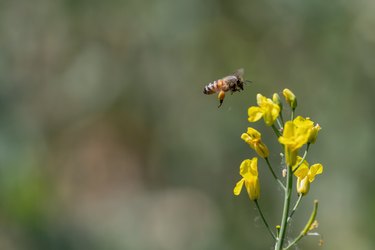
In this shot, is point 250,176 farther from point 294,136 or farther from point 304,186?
point 294,136

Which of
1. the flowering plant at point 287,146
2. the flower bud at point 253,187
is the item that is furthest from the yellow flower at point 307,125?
the flower bud at point 253,187

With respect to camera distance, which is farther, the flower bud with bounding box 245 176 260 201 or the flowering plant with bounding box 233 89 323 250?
the flower bud with bounding box 245 176 260 201

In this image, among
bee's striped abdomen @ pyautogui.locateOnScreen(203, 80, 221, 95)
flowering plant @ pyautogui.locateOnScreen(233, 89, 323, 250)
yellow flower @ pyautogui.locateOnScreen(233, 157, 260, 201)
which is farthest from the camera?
bee's striped abdomen @ pyautogui.locateOnScreen(203, 80, 221, 95)

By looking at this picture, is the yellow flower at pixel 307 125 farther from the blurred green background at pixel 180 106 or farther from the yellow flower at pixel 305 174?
the blurred green background at pixel 180 106

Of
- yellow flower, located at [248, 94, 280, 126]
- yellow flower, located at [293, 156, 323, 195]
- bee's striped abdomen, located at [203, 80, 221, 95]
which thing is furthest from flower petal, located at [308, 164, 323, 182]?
bee's striped abdomen, located at [203, 80, 221, 95]

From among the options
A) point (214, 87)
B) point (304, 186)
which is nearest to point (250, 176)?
point (304, 186)

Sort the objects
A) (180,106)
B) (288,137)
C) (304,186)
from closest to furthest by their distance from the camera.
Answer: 1. (288,137)
2. (304,186)
3. (180,106)

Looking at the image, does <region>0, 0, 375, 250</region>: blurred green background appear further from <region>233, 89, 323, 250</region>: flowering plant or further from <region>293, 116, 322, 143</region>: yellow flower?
<region>293, 116, 322, 143</region>: yellow flower

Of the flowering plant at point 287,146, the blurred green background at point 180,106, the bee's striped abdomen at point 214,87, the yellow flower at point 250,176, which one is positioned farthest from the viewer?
the blurred green background at point 180,106

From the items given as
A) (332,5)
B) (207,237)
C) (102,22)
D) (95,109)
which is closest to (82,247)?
(207,237)
